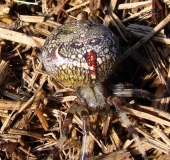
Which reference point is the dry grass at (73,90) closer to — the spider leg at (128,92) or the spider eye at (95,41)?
the spider leg at (128,92)

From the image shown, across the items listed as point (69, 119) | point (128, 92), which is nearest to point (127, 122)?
point (128, 92)

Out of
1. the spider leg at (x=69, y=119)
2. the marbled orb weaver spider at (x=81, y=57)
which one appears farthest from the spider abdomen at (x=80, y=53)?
the spider leg at (x=69, y=119)

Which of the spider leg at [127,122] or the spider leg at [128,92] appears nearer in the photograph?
the spider leg at [127,122]

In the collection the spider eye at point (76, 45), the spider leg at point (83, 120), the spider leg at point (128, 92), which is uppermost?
the spider eye at point (76, 45)

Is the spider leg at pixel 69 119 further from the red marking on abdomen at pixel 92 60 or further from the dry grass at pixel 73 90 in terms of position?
the red marking on abdomen at pixel 92 60

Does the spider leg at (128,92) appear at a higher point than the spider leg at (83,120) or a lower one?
higher

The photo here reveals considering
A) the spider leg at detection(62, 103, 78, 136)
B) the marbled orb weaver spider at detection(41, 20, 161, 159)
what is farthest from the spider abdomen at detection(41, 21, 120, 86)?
the spider leg at detection(62, 103, 78, 136)

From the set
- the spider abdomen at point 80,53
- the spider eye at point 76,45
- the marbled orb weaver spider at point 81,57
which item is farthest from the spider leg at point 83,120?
the spider eye at point 76,45

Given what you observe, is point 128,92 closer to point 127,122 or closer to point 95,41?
point 127,122

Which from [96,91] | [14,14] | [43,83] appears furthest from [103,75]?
[14,14]

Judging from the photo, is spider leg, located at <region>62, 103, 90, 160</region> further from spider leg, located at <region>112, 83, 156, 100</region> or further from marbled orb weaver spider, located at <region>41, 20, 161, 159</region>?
spider leg, located at <region>112, 83, 156, 100</region>
